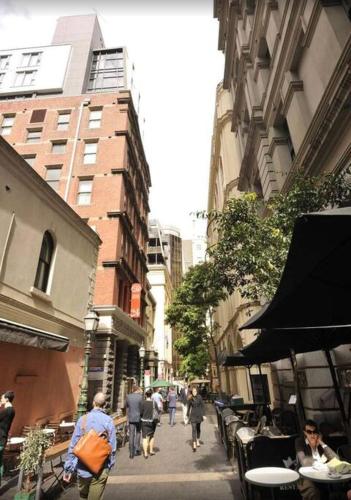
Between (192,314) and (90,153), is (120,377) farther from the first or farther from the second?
(90,153)

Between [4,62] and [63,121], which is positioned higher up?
[4,62]

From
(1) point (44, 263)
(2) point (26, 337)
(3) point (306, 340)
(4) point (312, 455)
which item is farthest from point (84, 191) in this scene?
(4) point (312, 455)

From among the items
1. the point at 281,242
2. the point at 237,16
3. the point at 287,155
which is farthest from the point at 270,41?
the point at 281,242

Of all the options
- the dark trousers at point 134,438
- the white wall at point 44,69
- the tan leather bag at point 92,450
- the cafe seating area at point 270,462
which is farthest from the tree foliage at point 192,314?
the white wall at point 44,69

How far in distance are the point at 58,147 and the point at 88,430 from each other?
2703 centimetres

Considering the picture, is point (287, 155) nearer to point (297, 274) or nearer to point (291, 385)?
point (291, 385)

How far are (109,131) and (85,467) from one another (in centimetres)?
2688

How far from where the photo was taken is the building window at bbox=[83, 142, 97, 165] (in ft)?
85.6

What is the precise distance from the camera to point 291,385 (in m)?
11.6

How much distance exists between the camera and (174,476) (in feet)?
25.2

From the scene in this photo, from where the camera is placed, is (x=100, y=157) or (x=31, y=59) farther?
(x=31, y=59)

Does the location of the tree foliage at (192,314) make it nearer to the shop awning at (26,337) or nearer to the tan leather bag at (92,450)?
the shop awning at (26,337)

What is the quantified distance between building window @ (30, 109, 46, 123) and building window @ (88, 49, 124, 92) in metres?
→ 9.06

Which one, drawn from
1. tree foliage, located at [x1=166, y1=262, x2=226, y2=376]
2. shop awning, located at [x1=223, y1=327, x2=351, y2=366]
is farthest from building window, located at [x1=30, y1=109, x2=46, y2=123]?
shop awning, located at [x1=223, y1=327, x2=351, y2=366]
